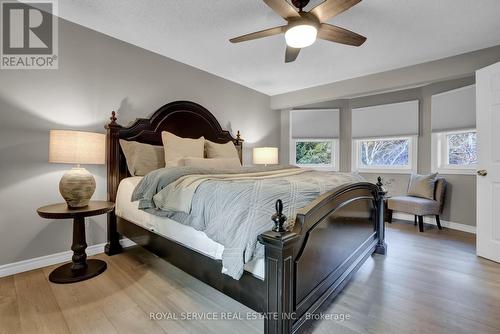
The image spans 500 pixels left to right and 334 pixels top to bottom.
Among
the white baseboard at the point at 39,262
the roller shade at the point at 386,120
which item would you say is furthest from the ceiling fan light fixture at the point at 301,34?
the roller shade at the point at 386,120

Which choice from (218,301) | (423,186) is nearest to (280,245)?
(218,301)

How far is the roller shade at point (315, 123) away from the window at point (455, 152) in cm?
171

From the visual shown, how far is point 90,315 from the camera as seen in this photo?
156 centimetres

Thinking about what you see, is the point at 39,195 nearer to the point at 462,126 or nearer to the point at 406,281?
the point at 406,281

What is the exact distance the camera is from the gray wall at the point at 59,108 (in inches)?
83.4

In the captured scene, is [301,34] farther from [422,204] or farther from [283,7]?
[422,204]

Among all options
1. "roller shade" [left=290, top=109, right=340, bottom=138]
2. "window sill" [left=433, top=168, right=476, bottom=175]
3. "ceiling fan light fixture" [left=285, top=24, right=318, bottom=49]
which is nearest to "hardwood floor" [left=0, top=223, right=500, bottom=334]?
"window sill" [left=433, top=168, right=476, bottom=175]

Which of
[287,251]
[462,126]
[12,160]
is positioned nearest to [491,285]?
[287,251]

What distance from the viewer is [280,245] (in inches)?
42.0

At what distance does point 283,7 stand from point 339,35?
26.0 inches

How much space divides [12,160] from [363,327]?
10.1ft

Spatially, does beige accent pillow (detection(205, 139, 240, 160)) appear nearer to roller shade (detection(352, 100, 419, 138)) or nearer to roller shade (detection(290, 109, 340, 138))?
roller shade (detection(290, 109, 340, 138))

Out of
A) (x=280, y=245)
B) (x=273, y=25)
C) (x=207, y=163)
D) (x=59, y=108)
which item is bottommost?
(x=280, y=245)

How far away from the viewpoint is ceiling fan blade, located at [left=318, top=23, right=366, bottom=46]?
2.00m
